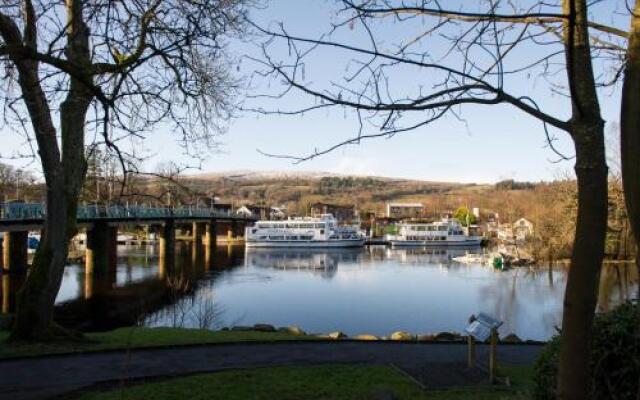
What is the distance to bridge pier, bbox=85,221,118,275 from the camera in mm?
45281

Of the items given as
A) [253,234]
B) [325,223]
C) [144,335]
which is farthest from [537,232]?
[144,335]

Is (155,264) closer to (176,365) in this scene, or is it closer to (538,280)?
(538,280)

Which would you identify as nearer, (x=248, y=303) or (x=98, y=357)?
(x=98, y=357)

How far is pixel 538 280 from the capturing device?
46031mm

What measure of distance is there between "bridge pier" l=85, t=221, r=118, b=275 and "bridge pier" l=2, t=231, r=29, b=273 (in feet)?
15.4

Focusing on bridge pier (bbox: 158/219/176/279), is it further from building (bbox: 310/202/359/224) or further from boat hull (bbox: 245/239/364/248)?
building (bbox: 310/202/359/224)

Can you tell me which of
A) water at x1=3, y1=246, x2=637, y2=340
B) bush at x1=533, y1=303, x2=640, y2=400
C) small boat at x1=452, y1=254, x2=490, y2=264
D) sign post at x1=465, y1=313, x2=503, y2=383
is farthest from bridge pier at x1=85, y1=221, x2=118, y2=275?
bush at x1=533, y1=303, x2=640, y2=400

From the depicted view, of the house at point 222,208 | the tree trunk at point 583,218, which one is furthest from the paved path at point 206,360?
the house at point 222,208

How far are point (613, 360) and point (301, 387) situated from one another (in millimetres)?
4947

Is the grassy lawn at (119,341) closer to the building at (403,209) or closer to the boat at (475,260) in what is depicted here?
the boat at (475,260)

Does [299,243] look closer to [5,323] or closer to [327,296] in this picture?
[327,296]

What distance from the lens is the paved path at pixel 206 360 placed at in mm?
10023

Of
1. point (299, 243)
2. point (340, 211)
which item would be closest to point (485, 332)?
point (299, 243)

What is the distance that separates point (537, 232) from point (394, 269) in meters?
20.6
